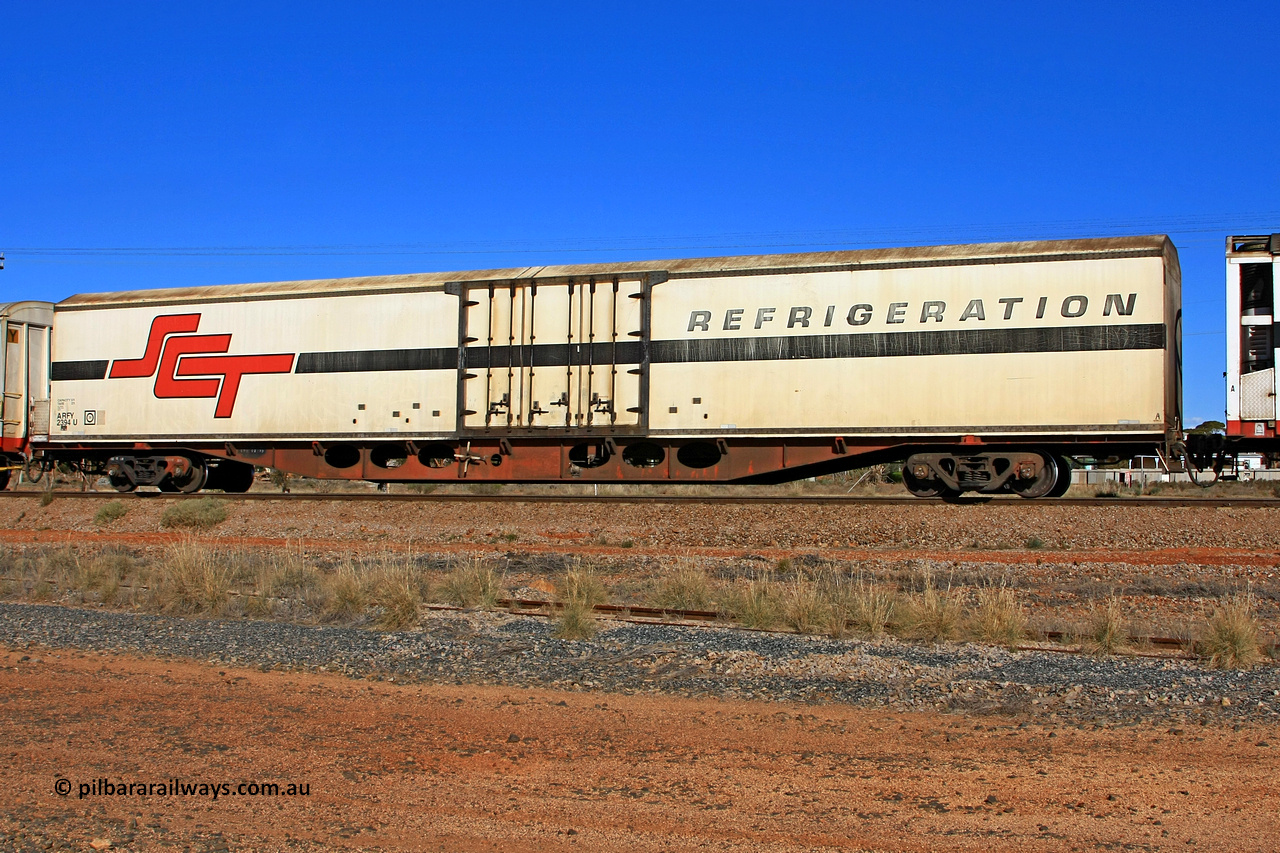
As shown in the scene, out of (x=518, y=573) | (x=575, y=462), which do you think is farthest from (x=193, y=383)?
(x=518, y=573)

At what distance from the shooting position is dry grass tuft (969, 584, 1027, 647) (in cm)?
821

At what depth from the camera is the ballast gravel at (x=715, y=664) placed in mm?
6301

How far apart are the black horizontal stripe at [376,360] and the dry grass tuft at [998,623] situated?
10.3 metres

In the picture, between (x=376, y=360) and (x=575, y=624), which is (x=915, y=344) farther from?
(x=376, y=360)

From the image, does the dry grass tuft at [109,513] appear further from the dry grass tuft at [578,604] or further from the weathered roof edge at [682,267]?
the dry grass tuft at [578,604]

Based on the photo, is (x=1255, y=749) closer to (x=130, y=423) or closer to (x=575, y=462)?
(x=575, y=462)

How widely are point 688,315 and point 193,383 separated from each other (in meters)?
9.23

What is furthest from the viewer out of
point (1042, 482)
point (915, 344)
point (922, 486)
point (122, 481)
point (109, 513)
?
point (122, 481)

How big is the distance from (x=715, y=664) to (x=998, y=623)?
2.64 metres

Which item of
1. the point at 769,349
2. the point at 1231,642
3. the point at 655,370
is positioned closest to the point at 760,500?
the point at 769,349

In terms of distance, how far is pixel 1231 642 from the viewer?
293 inches

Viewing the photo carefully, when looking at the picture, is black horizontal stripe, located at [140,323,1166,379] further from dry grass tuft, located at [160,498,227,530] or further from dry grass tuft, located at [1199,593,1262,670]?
dry grass tuft, located at [1199,593,1262,670]

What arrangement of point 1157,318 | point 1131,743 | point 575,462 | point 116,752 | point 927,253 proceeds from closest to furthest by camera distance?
point 116,752 → point 1131,743 → point 1157,318 → point 927,253 → point 575,462

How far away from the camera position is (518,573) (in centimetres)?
1235
